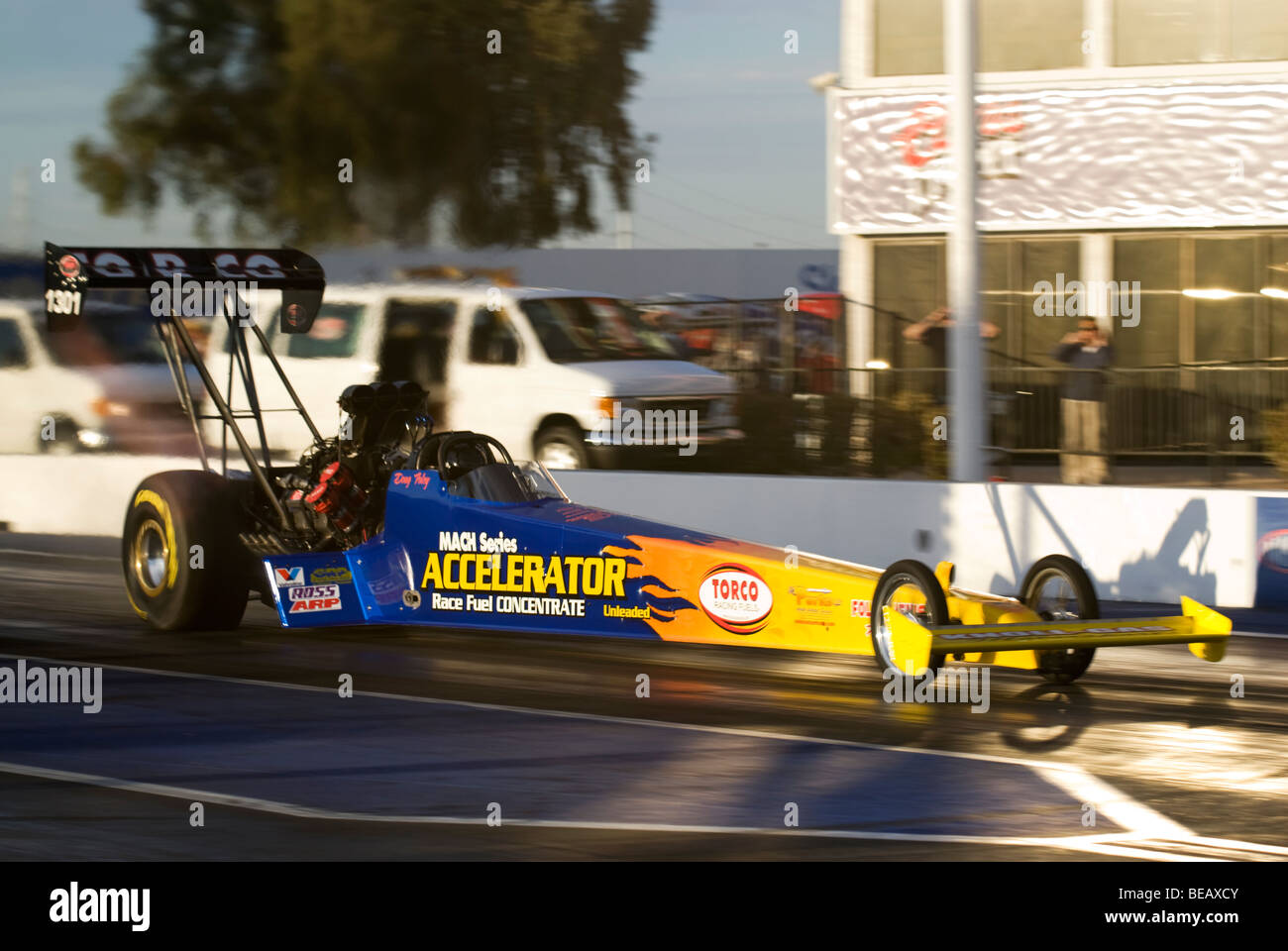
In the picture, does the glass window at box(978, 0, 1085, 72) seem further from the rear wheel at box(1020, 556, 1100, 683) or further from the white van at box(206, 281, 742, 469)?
the rear wheel at box(1020, 556, 1100, 683)

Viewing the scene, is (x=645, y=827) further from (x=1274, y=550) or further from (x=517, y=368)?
(x=517, y=368)

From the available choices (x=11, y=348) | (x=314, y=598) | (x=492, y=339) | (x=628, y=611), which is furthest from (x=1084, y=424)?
(x=11, y=348)

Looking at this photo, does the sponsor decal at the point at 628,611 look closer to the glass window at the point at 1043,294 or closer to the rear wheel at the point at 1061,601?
the rear wheel at the point at 1061,601

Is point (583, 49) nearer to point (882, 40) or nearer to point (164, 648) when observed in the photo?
point (882, 40)

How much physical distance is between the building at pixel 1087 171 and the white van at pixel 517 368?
6069 mm

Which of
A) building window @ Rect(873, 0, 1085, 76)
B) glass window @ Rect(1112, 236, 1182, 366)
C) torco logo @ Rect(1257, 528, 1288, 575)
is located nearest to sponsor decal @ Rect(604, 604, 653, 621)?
torco logo @ Rect(1257, 528, 1288, 575)

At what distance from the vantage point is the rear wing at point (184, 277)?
1147 cm

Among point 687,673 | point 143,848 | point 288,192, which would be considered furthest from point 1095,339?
point 288,192

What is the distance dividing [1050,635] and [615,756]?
7.31 feet

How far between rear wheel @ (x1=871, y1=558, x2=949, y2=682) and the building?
1448cm

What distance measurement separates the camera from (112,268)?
459 inches

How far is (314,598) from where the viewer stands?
37.2 ft

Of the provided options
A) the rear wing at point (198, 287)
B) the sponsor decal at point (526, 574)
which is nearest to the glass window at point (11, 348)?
the rear wing at point (198, 287)

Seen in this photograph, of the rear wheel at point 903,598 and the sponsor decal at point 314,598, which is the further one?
the sponsor decal at point 314,598
